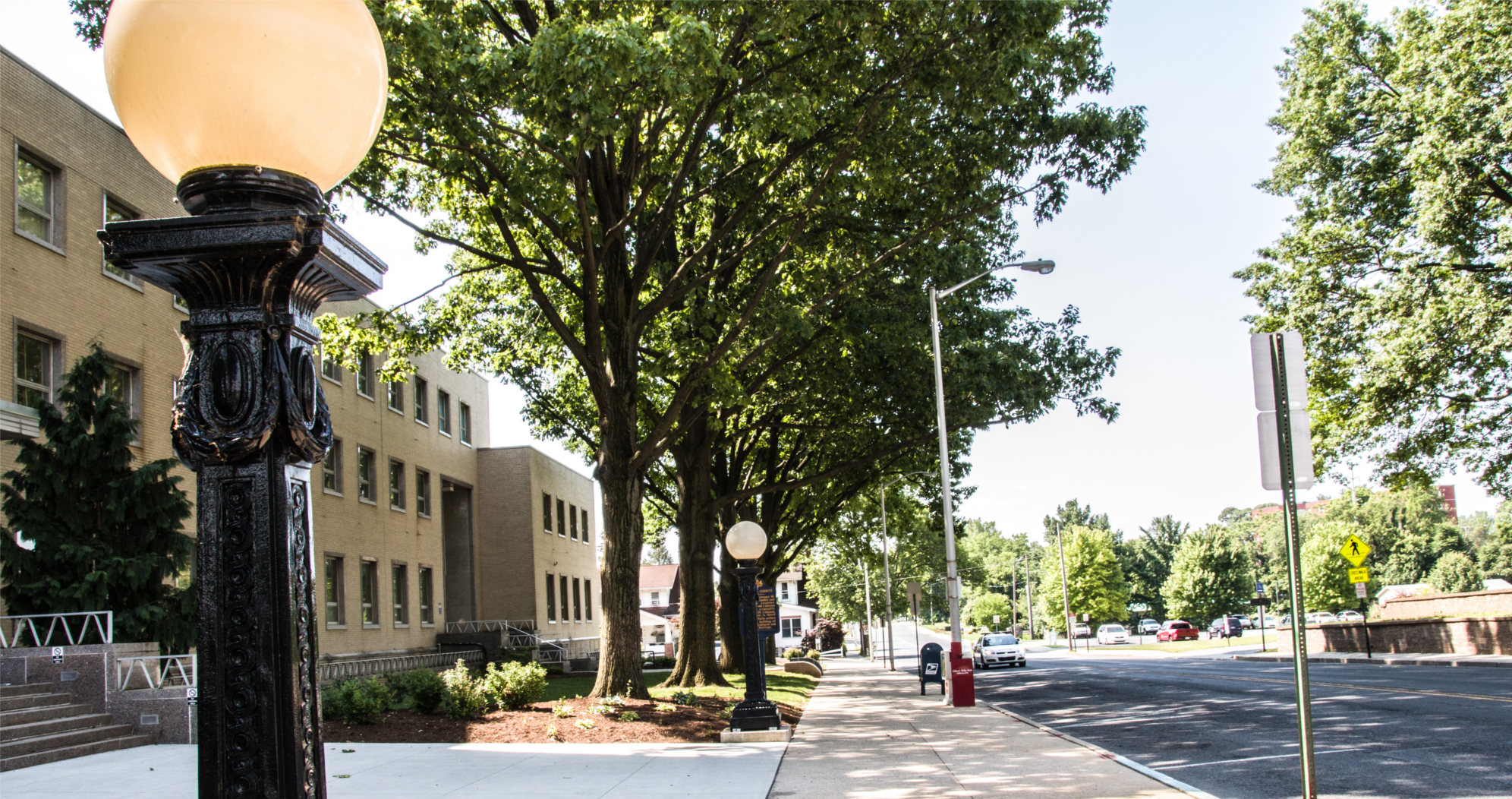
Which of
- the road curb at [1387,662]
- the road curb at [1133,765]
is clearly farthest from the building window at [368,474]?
the road curb at [1387,662]

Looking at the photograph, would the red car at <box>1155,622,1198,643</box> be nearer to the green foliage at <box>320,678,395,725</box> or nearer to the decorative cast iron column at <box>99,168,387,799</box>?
the green foliage at <box>320,678,395,725</box>

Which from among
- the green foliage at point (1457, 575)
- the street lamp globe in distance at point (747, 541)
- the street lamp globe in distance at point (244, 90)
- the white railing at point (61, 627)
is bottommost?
the green foliage at point (1457, 575)

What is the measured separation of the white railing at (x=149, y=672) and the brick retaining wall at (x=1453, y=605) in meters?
32.0

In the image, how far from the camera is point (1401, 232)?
2933 cm

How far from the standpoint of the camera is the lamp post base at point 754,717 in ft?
51.0

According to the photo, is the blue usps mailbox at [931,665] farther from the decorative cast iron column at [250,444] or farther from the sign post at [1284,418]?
the decorative cast iron column at [250,444]

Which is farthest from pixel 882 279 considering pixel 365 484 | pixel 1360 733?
pixel 365 484

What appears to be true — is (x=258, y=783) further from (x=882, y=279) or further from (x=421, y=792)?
(x=882, y=279)

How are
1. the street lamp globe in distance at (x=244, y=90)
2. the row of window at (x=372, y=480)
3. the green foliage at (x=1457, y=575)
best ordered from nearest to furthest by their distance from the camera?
the street lamp globe in distance at (x=244, y=90), the row of window at (x=372, y=480), the green foliage at (x=1457, y=575)

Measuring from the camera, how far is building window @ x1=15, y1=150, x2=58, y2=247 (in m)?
18.2

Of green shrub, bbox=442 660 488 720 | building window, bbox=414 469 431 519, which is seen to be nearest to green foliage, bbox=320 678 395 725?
green shrub, bbox=442 660 488 720

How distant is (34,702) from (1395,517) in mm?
118047

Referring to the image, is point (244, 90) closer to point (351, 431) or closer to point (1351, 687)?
point (1351, 687)

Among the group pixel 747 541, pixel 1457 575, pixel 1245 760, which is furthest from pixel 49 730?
pixel 1457 575
